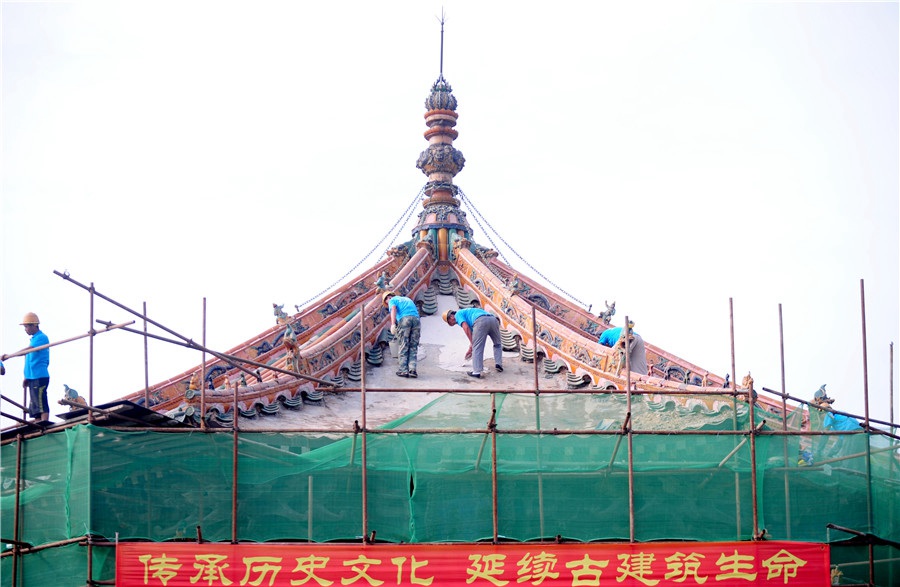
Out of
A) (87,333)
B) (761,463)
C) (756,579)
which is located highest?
(87,333)

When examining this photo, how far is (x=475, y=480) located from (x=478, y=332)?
3875 millimetres

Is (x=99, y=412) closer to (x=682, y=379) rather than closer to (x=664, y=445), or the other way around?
(x=664, y=445)

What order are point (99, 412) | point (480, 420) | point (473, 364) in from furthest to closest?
point (473, 364), point (480, 420), point (99, 412)

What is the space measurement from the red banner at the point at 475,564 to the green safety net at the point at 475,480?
300 mm

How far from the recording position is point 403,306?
24.1 metres

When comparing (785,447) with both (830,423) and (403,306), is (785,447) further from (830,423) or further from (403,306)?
(403,306)

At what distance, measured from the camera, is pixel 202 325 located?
20.4 metres

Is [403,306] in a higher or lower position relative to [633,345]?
higher

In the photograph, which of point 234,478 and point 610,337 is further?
point 610,337

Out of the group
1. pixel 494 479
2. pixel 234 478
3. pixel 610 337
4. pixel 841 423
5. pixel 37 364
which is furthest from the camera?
pixel 610 337

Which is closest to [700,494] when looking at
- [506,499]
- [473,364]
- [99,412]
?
[506,499]

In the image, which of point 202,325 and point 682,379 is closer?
point 202,325

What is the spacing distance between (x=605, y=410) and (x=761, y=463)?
178cm

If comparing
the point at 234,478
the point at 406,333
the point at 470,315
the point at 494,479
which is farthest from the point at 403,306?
the point at 234,478
